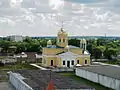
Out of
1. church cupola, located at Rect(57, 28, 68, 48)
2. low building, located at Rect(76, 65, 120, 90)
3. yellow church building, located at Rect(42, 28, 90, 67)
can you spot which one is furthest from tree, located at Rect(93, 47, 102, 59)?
low building, located at Rect(76, 65, 120, 90)

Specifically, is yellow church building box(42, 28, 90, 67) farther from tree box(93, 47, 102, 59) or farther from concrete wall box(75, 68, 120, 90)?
tree box(93, 47, 102, 59)

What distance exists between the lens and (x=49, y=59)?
49.3 m

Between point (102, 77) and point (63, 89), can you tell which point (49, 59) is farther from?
point (63, 89)

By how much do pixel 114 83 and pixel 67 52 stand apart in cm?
2069

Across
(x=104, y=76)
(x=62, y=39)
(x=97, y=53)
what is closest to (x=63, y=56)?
(x=62, y=39)

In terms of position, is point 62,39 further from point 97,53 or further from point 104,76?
point 104,76

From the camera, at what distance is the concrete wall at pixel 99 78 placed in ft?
93.2

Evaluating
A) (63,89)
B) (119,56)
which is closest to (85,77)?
(63,89)

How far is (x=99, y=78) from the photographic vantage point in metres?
32.2

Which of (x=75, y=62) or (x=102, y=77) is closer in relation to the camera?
(x=102, y=77)

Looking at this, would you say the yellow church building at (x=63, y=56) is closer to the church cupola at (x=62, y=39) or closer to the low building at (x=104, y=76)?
the church cupola at (x=62, y=39)

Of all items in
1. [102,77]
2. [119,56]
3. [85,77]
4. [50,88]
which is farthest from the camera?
[119,56]

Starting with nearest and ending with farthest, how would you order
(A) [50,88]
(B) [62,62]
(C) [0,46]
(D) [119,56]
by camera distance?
1. (A) [50,88]
2. (B) [62,62]
3. (D) [119,56]
4. (C) [0,46]

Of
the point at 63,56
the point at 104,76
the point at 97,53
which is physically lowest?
the point at 97,53
